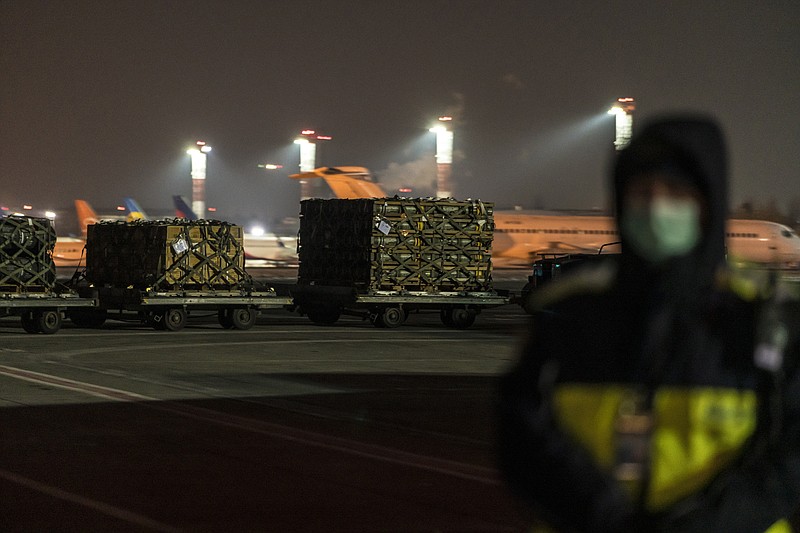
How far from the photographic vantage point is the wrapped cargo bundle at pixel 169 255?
2638 centimetres

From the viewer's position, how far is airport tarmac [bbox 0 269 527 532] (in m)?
8.31

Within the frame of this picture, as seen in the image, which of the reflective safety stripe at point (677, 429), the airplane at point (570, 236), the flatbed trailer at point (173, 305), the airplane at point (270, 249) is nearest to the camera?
the reflective safety stripe at point (677, 429)

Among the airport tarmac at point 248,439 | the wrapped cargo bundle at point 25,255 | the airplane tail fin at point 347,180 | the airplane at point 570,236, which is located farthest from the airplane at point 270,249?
the airport tarmac at point 248,439

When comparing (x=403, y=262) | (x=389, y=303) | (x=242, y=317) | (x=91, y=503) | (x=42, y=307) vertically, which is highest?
(x=403, y=262)

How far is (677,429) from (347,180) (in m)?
50.6

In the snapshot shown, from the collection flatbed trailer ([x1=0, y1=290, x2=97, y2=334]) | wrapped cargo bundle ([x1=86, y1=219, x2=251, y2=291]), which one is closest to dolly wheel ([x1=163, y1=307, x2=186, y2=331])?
wrapped cargo bundle ([x1=86, y1=219, x2=251, y2=291])

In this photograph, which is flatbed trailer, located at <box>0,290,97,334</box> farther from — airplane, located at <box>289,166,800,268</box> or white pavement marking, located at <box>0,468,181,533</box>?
airplane, located at <box>289,166,800,268</box>

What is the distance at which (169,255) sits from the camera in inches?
1038

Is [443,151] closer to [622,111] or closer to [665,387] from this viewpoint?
[622,111]

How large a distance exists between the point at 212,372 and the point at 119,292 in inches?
366

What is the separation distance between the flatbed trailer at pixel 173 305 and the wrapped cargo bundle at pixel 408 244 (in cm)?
244

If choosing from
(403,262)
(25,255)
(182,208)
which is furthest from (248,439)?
(182,208)

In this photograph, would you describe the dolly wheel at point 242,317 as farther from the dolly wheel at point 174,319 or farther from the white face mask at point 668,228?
the white face mask at point 668,228

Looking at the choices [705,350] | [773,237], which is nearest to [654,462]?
[705,350]
